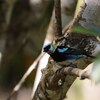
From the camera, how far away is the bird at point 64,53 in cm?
83

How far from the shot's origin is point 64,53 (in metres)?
0.83

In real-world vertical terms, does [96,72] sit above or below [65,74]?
above

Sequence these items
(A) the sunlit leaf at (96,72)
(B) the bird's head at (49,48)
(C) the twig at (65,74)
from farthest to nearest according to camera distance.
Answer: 1. (B) the bird's head at (49,48)
2. (C) the twig at (65,74)
3. (A) the sunlit leaf at (96,72)

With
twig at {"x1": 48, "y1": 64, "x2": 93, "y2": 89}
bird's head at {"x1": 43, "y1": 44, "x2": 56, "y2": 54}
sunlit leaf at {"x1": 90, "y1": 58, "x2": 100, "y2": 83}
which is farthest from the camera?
bird's head at {"x1": 43, "y1": 44, "x2": 56, "y2": 54}

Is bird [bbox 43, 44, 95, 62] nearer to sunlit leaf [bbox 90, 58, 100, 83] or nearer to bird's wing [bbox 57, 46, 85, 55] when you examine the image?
bird's wing [bbox 57, 46, 85, 55]

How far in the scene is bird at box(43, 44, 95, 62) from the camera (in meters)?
0.83

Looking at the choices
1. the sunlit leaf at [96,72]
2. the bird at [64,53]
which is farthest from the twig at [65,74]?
the sunlit leaf at [96,72]

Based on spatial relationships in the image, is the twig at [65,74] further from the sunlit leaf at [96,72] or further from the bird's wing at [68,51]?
the sunlit leaf at [96,72]

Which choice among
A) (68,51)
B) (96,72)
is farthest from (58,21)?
(96,72)

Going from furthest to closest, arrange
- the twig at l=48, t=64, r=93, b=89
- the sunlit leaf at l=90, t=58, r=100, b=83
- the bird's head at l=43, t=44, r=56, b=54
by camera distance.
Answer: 1. the bird's head at l=43, t=44, r=56, b=54
2. the twig at l=48, t=64, r=93, b=89
3. the sunlit leaf at l=90, t=58, r=100, b=83

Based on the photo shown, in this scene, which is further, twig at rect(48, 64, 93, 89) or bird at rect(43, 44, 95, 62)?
bird at rect(43, 44, 95, 62)

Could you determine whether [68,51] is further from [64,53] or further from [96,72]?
[96,72]

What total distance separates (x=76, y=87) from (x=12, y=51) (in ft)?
3.83

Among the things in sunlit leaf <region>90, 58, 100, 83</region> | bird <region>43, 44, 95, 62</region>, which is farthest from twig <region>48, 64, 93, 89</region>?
sunlit leaf <region>90, 58, 100, 83</region>
